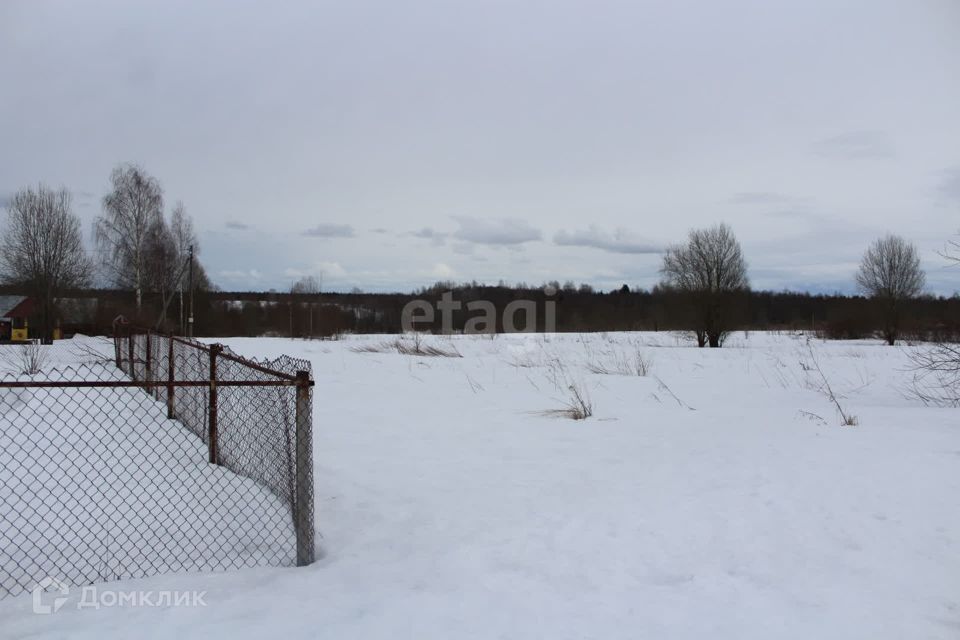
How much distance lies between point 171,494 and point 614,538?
3.37m

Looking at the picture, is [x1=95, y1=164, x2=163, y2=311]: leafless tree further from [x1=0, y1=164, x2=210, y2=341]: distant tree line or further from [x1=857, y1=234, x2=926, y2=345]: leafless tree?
[x1=857, y1=234, x2=926, y2=345]: leafless tree

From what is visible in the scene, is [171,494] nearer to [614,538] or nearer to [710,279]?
[614,538]

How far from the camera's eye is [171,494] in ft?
16.5

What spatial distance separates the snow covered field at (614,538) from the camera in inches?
121

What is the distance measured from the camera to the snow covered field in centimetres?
308

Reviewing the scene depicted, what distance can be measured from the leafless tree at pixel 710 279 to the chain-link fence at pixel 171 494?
83.7ft

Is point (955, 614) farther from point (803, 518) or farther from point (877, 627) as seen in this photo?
point (803, 518)

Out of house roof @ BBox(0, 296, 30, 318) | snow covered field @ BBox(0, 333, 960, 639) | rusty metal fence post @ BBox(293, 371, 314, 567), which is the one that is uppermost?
house roof @ BBox(0, 296, 30, 318)

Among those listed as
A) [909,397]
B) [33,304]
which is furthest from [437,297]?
[909,397]

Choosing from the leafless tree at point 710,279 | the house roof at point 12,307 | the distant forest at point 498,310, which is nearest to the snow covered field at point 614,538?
the distant forest at point 498,310

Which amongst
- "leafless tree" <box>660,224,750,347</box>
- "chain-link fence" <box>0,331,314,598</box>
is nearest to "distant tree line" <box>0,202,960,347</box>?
"leafless tree" <box>660,224,750,347</box>

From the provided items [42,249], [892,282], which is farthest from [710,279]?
[42,249]

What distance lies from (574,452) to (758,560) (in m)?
2.89

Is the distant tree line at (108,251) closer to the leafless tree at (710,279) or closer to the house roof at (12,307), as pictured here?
the house roof at (12,307)
